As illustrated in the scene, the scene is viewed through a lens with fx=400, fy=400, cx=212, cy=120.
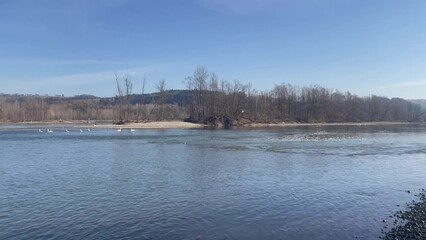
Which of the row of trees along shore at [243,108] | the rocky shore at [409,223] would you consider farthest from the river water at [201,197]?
the row of trees along shore at [243,108]

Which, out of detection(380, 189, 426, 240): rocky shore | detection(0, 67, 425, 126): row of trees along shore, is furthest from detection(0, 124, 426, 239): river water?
detection(0, 67, 425, 126): row of trees along shore

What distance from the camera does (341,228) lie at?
1528 cm

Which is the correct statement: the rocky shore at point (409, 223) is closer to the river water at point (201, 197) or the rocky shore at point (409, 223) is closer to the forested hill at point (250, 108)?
the river water at point (201, 197)

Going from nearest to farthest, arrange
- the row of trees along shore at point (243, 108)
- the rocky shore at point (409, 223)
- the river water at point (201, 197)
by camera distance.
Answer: the rocky shore at point (409, 223), the river water at point (201, 197), the row of trees along shore at point (243, 108)

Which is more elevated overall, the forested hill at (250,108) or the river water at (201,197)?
the forested hill at (250,108)

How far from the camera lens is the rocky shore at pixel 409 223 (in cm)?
1406

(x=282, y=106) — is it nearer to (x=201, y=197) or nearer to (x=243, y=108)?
(x=243, y=108)

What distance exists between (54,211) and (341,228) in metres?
12.0

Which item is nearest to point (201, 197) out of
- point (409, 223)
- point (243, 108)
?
point (409, 223)

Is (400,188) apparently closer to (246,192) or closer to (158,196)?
(246,192)

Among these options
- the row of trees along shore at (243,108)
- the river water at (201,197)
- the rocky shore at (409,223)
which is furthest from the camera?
the row of trees along shore at (243,108)

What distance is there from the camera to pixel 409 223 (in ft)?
51.0

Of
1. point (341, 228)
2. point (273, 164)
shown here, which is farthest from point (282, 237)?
point (273, 164)

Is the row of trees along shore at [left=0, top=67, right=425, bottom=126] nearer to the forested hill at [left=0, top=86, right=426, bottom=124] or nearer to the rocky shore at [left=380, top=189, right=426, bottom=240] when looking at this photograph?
the forested hill at [left=0, top=86, right=426, bottom=124]
